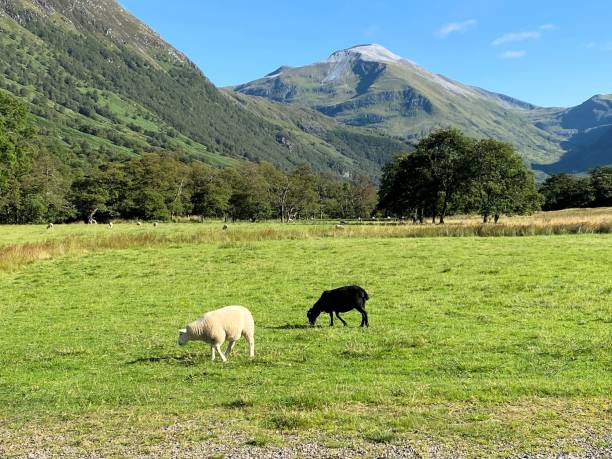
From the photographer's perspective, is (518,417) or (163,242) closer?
(518,417)

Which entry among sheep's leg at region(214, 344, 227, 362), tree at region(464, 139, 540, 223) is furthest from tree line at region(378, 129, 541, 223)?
sheep's leg at region(214, 344, 227, 362)

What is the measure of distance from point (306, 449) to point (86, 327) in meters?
13.5

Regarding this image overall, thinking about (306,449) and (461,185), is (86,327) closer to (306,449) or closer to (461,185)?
(306,449)

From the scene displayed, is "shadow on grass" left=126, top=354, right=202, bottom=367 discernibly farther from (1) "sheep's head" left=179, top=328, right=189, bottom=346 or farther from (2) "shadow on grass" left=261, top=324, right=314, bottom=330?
(2) "shadow on grass" left=261, top=324, right=314, bottom=330

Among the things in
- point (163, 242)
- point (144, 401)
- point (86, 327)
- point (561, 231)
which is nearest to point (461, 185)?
point (561, 231)

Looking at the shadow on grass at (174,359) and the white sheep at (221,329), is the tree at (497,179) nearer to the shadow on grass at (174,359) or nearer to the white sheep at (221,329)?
the white sheep at (221,329)

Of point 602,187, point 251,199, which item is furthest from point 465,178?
point 602,187

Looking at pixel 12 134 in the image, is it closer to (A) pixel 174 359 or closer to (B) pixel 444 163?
(A) pixel 174 359

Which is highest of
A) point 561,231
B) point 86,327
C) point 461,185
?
point 461,185

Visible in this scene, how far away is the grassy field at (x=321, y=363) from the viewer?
8.71 meters

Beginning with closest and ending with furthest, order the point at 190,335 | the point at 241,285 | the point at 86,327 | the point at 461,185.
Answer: the point at 190,335 < the point at 86,327 < the point at 241,285 < the point at 461,185

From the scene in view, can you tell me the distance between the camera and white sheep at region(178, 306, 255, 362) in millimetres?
14000

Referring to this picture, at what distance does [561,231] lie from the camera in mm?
48062

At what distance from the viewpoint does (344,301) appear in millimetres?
17391
